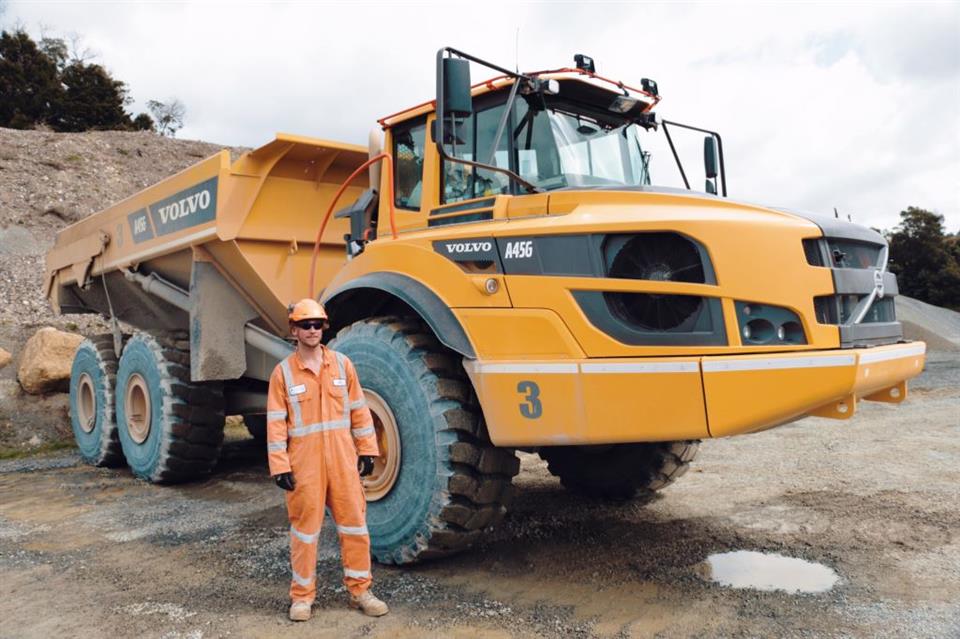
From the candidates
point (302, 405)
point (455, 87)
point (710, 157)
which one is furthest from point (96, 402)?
point (710, 157)

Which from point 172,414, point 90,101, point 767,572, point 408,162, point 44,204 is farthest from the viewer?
point 90,101

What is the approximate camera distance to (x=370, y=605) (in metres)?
3.85

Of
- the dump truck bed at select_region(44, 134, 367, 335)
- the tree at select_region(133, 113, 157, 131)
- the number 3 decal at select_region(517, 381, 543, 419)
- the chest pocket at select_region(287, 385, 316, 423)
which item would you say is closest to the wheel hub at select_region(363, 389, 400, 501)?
the chest pocket at select_region(287, 385, 316, 423)

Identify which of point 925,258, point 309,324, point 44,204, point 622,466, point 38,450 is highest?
point 44,204

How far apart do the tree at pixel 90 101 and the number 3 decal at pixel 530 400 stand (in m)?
35.7

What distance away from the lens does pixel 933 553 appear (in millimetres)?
4492

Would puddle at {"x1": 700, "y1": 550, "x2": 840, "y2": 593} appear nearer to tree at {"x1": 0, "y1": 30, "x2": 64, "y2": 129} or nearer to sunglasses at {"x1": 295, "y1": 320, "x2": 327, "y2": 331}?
sunglasses at {"x1": 295, "y1": 320, "x2": 327, "y2": 331}

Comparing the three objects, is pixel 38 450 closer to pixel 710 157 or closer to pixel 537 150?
pixel 537 150

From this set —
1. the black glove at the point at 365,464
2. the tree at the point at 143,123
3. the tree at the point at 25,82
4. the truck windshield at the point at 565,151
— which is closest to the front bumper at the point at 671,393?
the black glove at the point at 365,464

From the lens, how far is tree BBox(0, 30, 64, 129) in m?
32.8

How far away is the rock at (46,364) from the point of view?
1066 cm

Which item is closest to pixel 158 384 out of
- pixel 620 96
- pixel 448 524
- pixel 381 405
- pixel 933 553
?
pixel 381 405

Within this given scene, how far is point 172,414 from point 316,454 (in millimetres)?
3549

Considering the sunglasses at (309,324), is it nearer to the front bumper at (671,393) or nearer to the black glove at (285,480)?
the black glove at (285,480)
